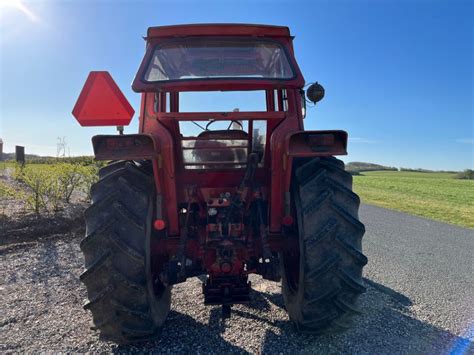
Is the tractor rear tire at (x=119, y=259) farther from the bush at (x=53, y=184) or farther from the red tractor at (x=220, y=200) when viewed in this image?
the bush at (x=53, y=184)

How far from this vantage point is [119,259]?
251 cm

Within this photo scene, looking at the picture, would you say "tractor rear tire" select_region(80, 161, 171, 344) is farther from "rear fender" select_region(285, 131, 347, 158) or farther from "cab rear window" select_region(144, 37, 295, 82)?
"rear fender" select_region(285, 131, 347, 158)

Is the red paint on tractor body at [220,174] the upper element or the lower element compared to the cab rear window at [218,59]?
lower

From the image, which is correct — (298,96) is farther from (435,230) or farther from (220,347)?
(435,230)

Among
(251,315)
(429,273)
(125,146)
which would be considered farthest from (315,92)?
(429,273)

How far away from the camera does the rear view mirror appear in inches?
117

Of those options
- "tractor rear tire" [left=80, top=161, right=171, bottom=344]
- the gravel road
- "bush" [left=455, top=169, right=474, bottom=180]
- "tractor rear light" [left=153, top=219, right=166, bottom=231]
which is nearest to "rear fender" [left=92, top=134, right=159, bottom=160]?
"tractor rear tire" [left=80, top=161, right=171, bottom=344]

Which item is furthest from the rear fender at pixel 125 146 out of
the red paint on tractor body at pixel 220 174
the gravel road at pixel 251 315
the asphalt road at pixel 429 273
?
the asphalt road at pixel 429 273

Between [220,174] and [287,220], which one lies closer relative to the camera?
[287,220]

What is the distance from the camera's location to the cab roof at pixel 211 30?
111 inches

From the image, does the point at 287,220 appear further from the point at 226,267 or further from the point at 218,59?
the point at 218,59

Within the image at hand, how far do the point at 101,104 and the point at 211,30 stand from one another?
1633mm

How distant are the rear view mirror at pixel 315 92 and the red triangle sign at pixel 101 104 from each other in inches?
73.6

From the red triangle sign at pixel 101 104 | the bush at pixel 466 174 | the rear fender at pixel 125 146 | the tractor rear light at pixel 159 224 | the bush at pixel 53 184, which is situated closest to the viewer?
the rear fender at pixel 125 146
